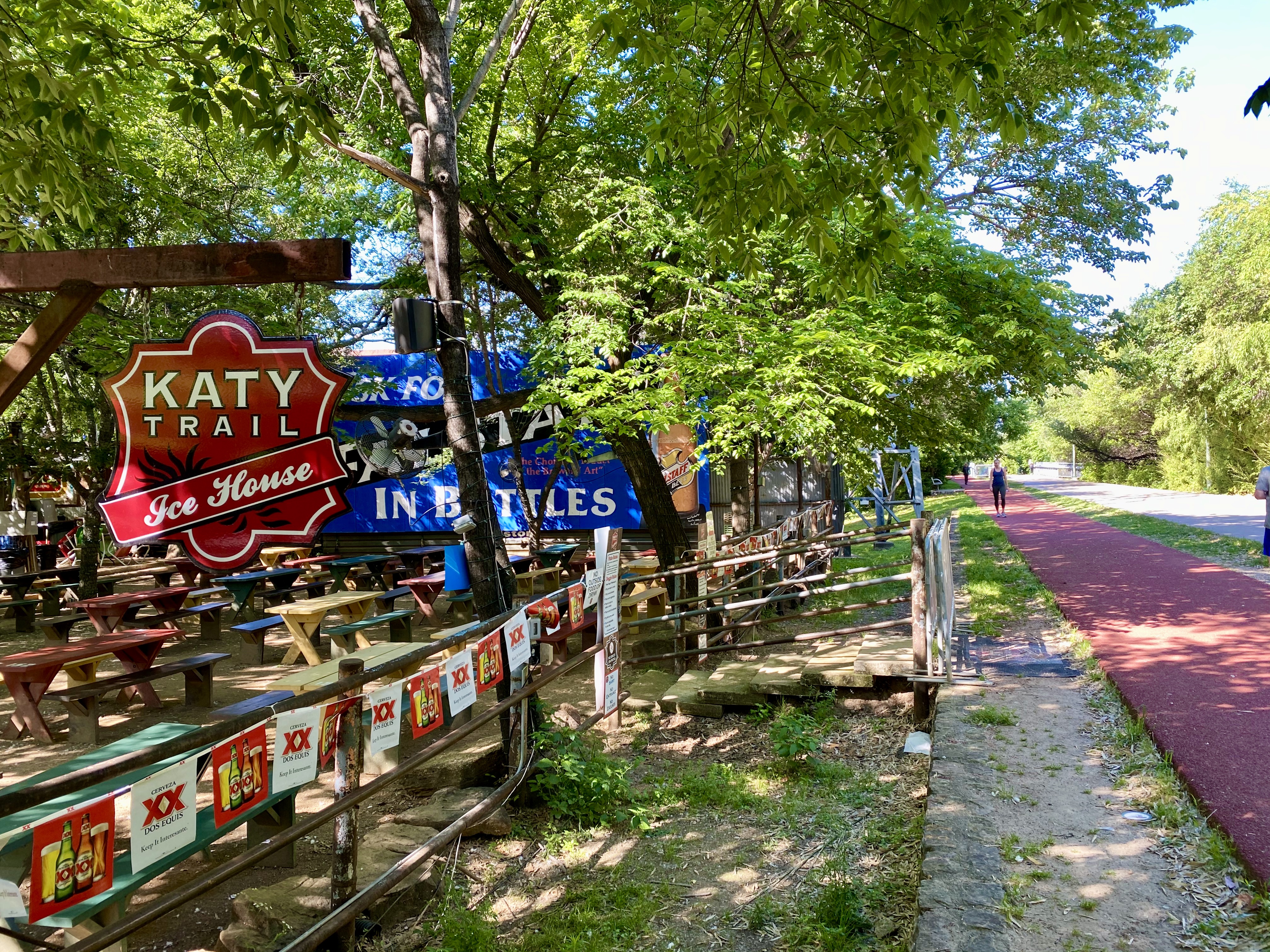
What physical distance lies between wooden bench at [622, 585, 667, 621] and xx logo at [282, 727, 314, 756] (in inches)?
270

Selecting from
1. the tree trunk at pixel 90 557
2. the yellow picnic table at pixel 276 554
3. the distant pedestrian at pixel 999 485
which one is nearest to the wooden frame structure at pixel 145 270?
the tree trunk at pixel 90 557

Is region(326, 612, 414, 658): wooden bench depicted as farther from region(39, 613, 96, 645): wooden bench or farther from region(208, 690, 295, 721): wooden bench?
region(208, 690, 295, 721): wooden bench

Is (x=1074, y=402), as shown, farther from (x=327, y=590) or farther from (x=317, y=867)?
(x=317, y=867)

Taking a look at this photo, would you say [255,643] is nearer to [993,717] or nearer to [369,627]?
[369,627]

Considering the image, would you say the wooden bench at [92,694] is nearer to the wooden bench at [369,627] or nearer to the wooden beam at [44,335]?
the wooden bench at [369,627]

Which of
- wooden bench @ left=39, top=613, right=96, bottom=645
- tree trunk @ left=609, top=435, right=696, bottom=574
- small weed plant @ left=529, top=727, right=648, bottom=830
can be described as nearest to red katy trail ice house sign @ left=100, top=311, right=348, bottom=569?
small weed plant @ left=529, top=727, right=648, bottom=830

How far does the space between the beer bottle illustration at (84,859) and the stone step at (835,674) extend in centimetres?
585

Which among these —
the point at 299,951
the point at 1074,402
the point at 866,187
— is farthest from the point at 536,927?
the point at 1074,402

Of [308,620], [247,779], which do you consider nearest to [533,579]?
[308,620]

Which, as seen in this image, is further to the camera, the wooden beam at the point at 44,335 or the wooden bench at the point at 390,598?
the wooden bench at the point at 390,598

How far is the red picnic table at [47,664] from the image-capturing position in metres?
6.60

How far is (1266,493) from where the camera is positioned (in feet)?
41.9

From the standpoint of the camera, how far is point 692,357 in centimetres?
891

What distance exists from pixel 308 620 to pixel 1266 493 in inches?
528
